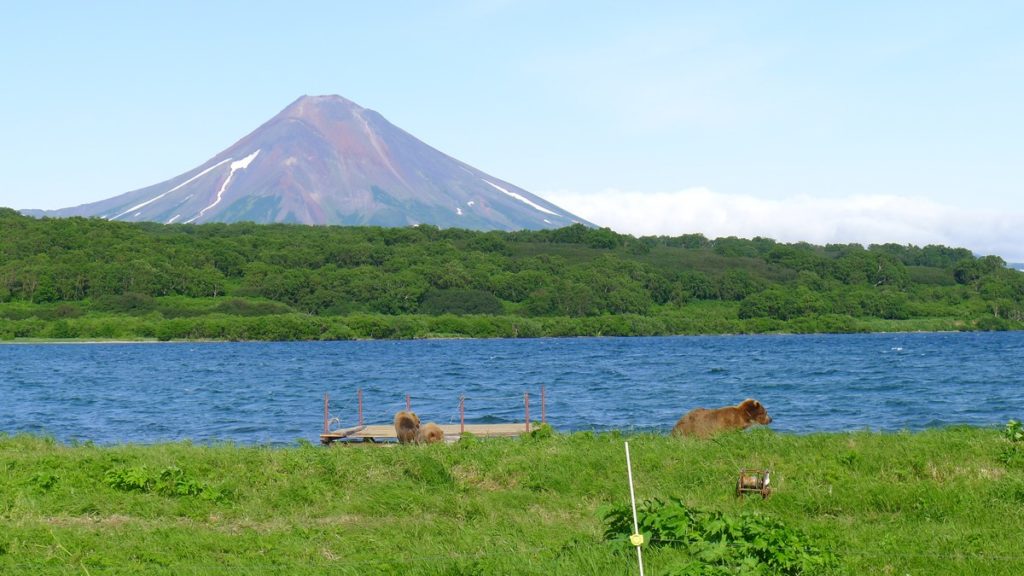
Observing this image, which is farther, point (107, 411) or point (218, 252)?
point (218, 252)

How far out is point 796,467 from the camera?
14.4 metres

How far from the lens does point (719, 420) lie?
62.1 ft

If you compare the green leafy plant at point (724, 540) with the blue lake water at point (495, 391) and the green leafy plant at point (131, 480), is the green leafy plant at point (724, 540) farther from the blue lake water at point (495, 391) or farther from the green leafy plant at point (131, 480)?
the blue lake water at point (495, 391)

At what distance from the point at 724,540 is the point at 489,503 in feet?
15.6

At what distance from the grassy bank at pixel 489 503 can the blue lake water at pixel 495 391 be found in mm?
8363

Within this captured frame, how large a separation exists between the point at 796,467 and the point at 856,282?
18319 cm

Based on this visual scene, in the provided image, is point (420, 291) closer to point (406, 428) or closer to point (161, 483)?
point (406, 428)

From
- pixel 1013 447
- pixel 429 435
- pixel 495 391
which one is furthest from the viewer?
pixel 495 391

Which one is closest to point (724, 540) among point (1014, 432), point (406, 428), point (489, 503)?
point (489, 503)

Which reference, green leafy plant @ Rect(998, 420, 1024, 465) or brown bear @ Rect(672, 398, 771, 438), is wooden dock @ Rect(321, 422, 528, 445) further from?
green leafy plant @ Rect(998, 420, 1024, 465)

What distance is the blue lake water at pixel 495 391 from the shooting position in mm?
33675

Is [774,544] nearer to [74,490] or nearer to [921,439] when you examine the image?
[921,439]

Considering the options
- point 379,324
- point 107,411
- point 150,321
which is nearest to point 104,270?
point 150,321

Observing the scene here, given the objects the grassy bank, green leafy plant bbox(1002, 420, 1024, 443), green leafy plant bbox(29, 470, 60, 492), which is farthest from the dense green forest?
green leafy plant bbox(1002, 420, 1024, 443)
